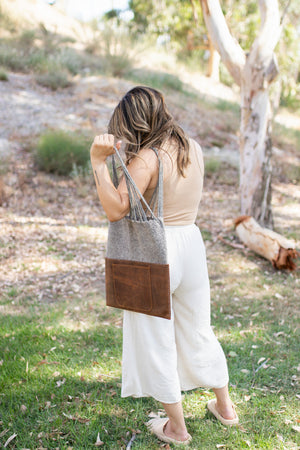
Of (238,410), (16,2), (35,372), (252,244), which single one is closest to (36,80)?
(16,2)

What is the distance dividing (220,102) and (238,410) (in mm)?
12164

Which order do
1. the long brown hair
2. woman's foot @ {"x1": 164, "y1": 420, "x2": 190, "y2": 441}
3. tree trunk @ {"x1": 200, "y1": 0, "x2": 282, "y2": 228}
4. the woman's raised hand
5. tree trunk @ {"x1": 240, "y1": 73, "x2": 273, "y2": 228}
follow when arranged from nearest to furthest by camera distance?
the woman's raised hand, the long brown hair, woman's foot @ {"x1": 164, "y1": 420, "x2": 190, "y2": 441}, tree trunk @ {"x1": 200, "y1": 0, "x2": 282, "y2": 228}, tree trunk @ {"x1": 240, "y1": 73, "x2": 273, "y2": 228}

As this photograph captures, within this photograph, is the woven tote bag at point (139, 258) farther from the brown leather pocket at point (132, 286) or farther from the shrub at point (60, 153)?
the shrub at point (60, 153)

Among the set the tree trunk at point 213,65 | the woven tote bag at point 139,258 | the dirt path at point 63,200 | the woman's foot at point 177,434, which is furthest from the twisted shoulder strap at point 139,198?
the tree trunk at point 213,65

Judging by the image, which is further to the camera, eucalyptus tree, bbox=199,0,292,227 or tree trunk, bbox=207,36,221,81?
tree trunk, bbox=207,36,221,81

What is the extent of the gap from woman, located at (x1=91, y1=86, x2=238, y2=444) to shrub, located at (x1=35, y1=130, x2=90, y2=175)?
5.77 meters

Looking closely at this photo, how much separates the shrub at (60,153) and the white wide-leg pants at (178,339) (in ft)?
19.0

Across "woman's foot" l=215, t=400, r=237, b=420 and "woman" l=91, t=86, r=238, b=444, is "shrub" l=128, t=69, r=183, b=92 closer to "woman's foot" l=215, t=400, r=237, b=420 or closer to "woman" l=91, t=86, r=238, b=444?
"woman" l=91, t=86, r=238, b=444

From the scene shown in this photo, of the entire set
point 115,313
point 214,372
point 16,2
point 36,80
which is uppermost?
point 16,2

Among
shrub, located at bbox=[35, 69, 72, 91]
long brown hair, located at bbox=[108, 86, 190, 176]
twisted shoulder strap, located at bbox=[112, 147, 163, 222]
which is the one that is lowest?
shrub, located at bbox=[35, 69, 72, 91]

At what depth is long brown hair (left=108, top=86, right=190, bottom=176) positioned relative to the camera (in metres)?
1.94

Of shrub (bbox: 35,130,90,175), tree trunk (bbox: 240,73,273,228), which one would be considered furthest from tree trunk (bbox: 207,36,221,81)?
tree trunk (bbox: 240,73,273,228)

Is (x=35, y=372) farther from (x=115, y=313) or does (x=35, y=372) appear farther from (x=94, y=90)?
(x=94, y=90)

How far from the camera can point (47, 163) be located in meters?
7.73
